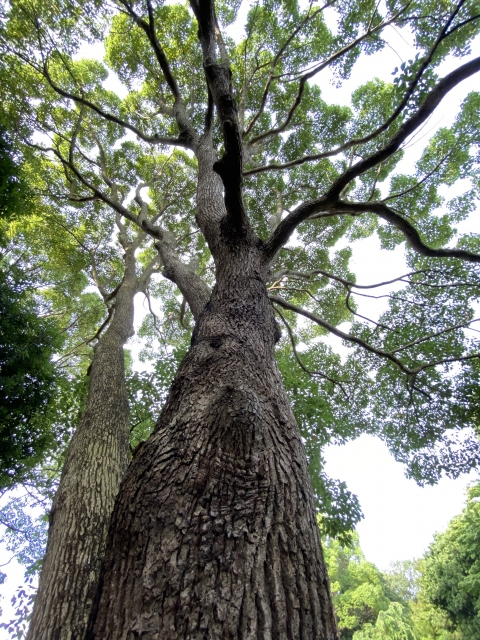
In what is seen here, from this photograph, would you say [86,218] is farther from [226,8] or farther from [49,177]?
[226,8]

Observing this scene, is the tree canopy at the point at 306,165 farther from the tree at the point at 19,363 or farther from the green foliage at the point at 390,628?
the green foliage at the point at 390,628

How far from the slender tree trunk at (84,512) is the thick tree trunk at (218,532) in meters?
1.36

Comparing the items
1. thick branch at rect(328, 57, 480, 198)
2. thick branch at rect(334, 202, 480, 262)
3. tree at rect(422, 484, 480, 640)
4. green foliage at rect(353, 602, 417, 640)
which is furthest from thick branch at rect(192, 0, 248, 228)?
green foliage at rect(353, 602, 417, 640)

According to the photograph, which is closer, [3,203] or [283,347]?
[3,203]

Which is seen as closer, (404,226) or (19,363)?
(404,226)

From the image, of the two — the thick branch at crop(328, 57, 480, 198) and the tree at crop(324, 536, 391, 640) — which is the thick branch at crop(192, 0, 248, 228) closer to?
the thick branch at crop(328, 57, 480, 198)

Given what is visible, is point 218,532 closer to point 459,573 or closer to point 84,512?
point 84,512

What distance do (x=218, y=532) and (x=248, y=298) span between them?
166 centimetres

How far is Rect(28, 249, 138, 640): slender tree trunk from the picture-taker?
2010 mm

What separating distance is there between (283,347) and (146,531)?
797cm

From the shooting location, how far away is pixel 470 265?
6133 mm

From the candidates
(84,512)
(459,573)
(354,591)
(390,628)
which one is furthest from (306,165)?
(354,591)

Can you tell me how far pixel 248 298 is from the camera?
244 centimetres

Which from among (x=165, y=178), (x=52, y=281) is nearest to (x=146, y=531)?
(x=52, y=281)
